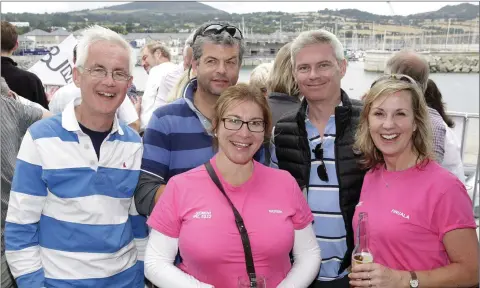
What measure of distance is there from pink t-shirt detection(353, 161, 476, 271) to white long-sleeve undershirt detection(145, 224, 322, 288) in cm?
27

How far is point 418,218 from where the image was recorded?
5.86 ft

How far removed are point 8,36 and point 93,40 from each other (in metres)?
2.15

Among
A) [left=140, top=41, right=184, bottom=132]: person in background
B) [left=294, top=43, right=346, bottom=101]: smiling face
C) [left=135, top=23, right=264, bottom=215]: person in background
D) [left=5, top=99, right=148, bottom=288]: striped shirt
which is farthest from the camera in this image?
[left=140, top=41, right=184, bottom=132]: person in background

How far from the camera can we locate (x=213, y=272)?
1.76 m

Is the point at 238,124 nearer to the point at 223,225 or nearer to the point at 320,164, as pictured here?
the point at 223,225

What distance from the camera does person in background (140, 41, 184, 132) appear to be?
15.5 ft

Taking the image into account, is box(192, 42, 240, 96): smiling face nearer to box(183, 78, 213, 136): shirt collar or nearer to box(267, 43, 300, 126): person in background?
box(183, 78, 213, 136): shirt collar

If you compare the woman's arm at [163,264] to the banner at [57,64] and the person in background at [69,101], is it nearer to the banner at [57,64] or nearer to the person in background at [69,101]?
the person in background at [69,101]

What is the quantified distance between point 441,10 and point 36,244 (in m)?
3.19

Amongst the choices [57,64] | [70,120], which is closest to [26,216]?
[70,120]

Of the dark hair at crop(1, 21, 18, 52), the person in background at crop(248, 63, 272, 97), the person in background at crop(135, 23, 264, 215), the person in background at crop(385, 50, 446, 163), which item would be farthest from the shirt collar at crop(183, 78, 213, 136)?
the dark hair at crop(1, 21, 18, 52)

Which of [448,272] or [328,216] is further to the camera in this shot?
[328,216]

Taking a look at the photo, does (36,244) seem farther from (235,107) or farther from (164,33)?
(164,33)

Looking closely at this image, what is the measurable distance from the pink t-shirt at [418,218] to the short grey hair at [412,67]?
1471mm
